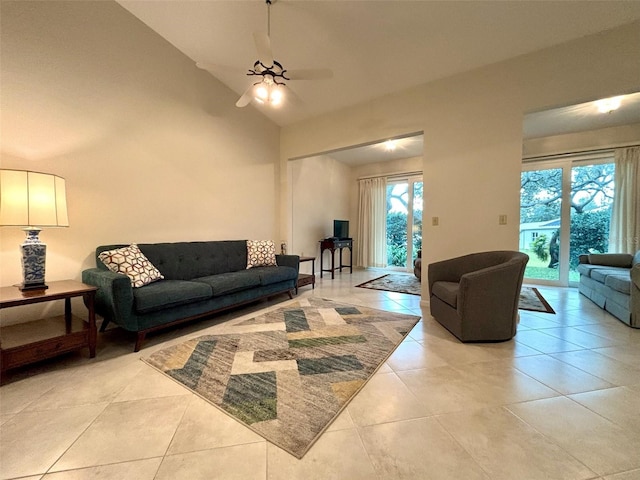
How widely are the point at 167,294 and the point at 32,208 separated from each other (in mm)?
1084

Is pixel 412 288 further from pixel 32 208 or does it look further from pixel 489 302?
pixel 32 208

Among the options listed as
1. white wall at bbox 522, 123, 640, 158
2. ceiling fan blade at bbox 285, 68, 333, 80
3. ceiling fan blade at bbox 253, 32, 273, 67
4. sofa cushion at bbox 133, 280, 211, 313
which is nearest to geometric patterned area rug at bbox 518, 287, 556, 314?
white wall at bbox 522, 123, 640, 158

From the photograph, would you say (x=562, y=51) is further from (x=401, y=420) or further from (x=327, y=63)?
(x=401, y=420)

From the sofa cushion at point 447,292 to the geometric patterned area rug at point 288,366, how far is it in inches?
15.7

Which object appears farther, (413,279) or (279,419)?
(413,279)

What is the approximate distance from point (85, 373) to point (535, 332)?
12.6 ft

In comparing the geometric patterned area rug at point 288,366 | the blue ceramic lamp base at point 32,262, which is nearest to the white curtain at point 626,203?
the geometric patterned area rug at point 288,366

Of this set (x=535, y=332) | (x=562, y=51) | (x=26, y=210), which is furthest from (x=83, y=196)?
(x=562, y=51)

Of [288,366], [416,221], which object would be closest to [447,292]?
[288,366]

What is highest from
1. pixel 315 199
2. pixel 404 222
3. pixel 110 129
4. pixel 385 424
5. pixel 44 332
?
pixel 110 129

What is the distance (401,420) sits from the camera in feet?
4.30

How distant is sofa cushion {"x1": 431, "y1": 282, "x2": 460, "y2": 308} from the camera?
92.7 inches

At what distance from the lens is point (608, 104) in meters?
3.21

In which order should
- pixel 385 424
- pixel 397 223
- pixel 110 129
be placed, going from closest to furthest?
pixel 385 424 < pixel 110 129 < pixel 397 223
